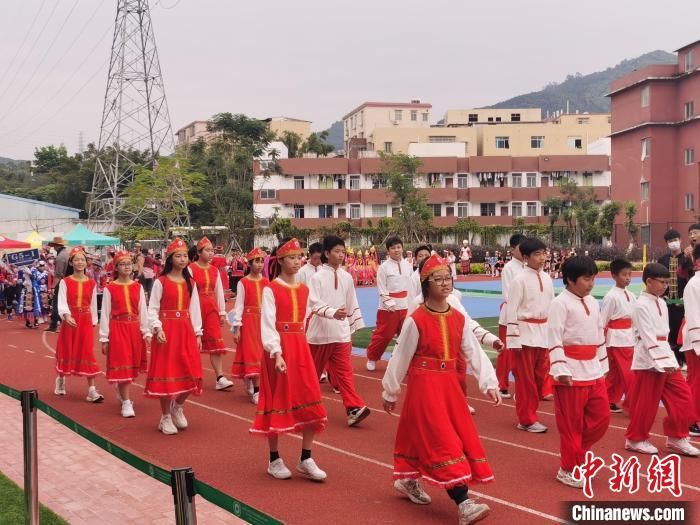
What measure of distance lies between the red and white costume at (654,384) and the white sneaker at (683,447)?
0.17 feet

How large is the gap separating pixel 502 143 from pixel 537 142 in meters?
2.99

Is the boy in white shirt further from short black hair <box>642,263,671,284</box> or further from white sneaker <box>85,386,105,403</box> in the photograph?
white sneaker <box>85,386,105,403</box>

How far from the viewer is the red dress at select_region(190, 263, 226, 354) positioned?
10.9 m

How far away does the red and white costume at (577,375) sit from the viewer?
6.45 m

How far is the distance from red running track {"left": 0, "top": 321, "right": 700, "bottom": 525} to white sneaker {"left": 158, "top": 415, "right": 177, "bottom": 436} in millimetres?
110

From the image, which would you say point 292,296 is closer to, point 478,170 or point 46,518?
point 46,518

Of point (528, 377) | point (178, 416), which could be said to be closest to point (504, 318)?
point (528, 377)

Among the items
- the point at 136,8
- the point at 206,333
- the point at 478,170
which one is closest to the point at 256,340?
the point at 206,333

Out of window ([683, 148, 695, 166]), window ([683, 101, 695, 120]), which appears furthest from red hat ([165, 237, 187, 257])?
window ([683, 101, 695, 120])

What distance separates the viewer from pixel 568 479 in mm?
6402

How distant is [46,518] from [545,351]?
5180 mm

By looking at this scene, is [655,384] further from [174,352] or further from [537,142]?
[537,142]

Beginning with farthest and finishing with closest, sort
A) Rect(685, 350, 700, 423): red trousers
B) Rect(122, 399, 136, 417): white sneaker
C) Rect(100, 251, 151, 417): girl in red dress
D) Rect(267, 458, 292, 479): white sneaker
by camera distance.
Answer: Rect(100, 251, 151, 417): girl in red dress < Rect(122, 399, 136, 417): white sneaker < Rect(685, 350, 700, 423): red trousers < Rect(267, 458, 292, 479): white sneaker

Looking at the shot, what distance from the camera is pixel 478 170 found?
6134 centimetres
